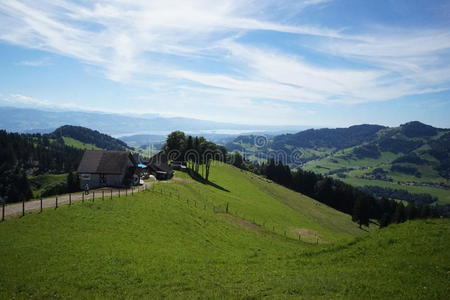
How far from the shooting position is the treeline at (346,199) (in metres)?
97.8

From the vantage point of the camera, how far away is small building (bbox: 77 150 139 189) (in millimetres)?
52469

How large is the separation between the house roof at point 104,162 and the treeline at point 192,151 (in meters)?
38.7

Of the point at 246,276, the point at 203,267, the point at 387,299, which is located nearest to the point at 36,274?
the point at 203,267

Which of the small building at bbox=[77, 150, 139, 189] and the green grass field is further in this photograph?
the small building at bbox=[77, 150, 139, 189]

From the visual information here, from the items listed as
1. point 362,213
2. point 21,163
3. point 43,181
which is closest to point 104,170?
point 362,213

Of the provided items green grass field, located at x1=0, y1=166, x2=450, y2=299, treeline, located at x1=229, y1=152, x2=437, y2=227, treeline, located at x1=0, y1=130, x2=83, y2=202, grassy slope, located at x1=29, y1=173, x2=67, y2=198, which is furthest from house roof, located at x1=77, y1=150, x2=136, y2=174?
grassy slope, located at x1=29, y1=173, x2=67, y2=198

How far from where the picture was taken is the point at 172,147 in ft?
340

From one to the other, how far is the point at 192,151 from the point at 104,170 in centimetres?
4644

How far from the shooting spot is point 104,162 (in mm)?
54000

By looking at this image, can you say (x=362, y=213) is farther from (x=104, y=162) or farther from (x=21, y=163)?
(x=21, y=163)

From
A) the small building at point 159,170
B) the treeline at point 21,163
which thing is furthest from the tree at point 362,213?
the treeline at point 21,163

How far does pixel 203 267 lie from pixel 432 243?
17.1 m

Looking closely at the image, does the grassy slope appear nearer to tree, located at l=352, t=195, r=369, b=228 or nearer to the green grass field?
the green grass field

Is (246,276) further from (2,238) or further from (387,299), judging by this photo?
(2,238)
